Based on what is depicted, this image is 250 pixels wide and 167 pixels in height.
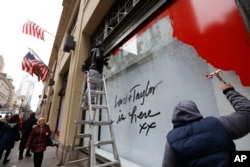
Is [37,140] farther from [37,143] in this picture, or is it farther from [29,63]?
[29,63]

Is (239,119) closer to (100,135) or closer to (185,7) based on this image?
(185,7)

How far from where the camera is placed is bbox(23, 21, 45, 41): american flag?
9305 millimetres

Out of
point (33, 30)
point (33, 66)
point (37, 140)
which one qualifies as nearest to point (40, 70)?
point (33, 66)

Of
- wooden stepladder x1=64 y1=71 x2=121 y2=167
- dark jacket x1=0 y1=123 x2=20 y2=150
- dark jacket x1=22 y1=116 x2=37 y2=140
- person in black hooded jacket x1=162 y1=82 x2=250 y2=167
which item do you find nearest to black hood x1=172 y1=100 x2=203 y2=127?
person in black hooded jacket x1=162 y1=82 x2=250 y2=167

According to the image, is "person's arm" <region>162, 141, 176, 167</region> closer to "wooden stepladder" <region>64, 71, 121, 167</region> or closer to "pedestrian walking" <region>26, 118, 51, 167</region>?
"wooden stepladder" <region>64, 71, 121, 167</region>

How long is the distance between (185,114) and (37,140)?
4.25 m

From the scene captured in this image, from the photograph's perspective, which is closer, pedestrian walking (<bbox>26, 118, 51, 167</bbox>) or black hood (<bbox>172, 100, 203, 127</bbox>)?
black hood (<bbox>172, 100, 203, 127</bbox>)

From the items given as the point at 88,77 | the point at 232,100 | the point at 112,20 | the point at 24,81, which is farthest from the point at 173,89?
the point at 24,81

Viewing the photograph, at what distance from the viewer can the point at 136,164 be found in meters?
2.76

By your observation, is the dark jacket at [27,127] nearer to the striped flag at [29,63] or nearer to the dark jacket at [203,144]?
the striped flag at [29,63]

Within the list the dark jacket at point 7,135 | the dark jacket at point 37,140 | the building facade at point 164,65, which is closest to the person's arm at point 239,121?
the building facade at point 164,65

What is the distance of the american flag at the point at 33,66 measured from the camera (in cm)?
1066

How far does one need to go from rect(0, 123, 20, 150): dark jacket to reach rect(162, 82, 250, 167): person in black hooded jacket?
5483mm

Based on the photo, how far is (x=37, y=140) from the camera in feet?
13.8
